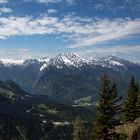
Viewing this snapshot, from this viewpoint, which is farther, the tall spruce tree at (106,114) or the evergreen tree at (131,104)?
the evergreen tree at (131,104)

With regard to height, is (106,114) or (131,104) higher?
(131,104)

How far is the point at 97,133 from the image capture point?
6009 centimetres

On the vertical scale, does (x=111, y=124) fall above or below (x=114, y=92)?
below

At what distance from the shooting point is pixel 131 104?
65812 mm

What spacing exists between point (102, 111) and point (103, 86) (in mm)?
4247

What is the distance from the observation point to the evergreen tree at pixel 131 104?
64.6m

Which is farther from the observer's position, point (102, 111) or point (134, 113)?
point (134, 113)

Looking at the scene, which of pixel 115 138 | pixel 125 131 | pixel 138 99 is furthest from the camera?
pixel 138 99

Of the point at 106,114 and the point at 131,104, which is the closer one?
the point at 106,114

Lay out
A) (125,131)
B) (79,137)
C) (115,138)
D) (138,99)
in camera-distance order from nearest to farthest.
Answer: (125,131) < (115,138) < (138,99) < (79,137)

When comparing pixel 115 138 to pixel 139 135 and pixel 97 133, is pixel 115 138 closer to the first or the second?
pixel 97 133

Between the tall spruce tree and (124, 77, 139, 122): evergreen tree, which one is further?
(124, 77, 139, 122): evergreen tree

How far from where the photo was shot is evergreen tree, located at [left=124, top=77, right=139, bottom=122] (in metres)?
64.6

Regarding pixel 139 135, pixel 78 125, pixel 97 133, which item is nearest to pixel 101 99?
pixel 97 133
